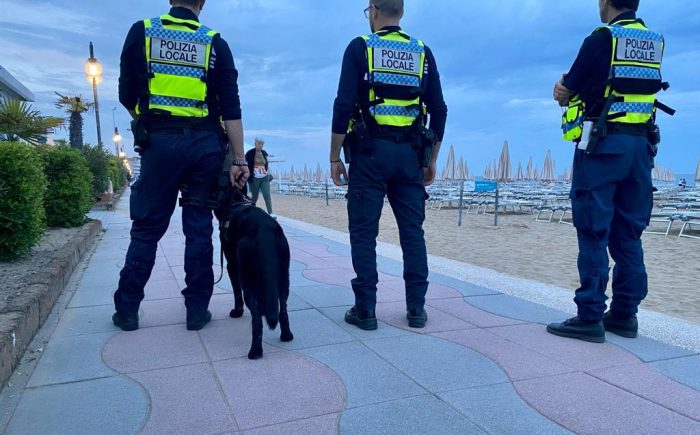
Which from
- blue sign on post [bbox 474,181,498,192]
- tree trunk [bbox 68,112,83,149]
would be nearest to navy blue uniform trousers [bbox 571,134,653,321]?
blue sign on post [bbox 474,181,498,192]

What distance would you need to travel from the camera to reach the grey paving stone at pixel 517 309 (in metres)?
Result: 3.34

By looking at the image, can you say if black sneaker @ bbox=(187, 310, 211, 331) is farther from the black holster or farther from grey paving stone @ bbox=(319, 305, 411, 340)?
the black holster

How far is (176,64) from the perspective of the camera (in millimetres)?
2736

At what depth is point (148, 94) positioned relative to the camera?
2.75 meters

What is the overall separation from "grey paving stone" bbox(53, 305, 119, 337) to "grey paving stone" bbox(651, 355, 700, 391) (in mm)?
3135

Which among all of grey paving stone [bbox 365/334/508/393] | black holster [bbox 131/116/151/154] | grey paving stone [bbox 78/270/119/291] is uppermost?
black holster [bbox 131/116/151/154]

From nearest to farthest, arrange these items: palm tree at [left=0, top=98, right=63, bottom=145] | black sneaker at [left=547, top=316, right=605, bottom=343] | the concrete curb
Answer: the concrete curb, black sneaker at [left=547, top=316, right=605, bottom=343], palm tree at [left=0, top=98, right=63, bottom=145]

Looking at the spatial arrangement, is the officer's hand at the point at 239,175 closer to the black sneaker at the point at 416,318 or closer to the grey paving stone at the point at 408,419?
the black sneaker at the point at 416,318

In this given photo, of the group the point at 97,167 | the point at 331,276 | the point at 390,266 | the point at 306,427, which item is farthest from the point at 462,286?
Answer: the point at 97,167

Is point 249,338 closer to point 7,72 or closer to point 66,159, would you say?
point 66,159

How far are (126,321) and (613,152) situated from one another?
3.10 m

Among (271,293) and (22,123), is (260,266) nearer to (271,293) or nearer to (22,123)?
(271,293)

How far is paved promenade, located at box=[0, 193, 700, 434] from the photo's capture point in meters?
1.89

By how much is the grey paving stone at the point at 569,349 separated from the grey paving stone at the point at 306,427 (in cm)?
137
